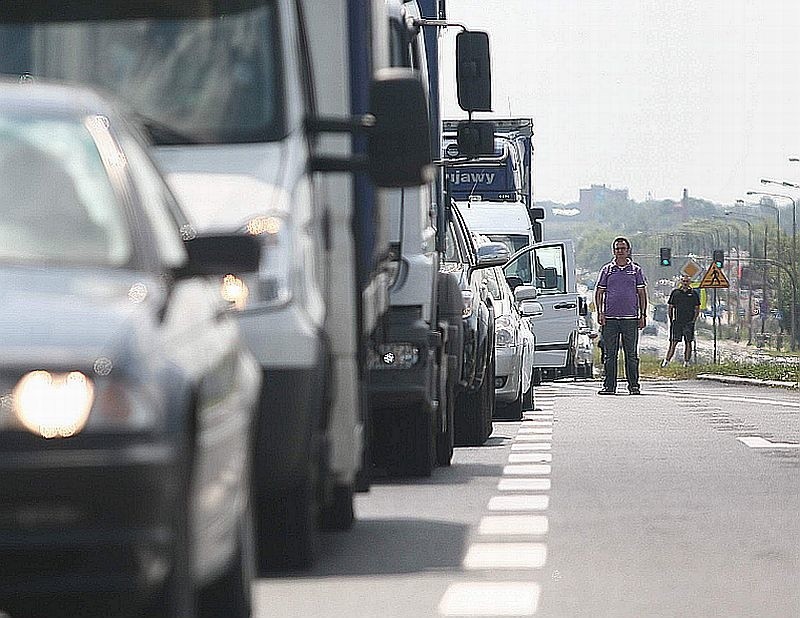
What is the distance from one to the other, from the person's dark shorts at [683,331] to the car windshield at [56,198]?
142ft

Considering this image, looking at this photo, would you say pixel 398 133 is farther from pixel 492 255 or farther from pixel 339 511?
pixel 492 255

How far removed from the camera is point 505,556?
9.59m

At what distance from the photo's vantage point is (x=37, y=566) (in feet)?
16.7

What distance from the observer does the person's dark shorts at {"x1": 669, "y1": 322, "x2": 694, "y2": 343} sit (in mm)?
49250

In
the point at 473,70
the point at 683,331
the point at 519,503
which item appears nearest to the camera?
the point at 519,503

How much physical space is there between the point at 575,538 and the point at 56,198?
4.63 m

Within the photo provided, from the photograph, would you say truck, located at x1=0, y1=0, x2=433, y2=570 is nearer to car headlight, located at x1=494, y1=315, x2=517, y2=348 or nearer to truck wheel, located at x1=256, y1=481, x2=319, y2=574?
truck wheel, located at x1=256, y1=481, x2=319, y2=574

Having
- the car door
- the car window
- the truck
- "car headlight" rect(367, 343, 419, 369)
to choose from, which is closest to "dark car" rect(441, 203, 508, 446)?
"car headlight" rect(367, 343, 419, 369)

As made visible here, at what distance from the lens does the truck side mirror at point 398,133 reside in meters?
8.73

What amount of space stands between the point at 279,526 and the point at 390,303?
3971 millimetres

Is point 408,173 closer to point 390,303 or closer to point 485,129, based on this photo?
point 390,303

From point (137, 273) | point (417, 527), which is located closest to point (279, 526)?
point (417, 527)

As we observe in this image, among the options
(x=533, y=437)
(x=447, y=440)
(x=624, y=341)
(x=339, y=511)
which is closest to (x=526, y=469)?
(x=447, y=440)

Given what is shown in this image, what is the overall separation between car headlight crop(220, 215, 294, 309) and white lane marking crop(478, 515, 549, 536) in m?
2.61
